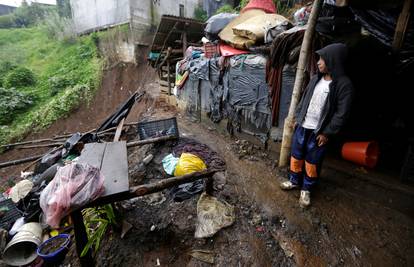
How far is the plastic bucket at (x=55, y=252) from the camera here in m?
2.59

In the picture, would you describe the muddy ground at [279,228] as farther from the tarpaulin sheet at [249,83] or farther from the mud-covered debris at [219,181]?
the tarpaulin sheet at [249,83]

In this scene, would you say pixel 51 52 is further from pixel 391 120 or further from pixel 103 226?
pixel 391 120

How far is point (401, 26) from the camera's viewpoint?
252cm

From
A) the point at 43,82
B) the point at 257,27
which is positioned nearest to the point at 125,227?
the point at 257,27

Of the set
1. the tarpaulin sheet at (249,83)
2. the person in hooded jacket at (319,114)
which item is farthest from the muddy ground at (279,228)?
the tarpaulin sheet at (249,83)

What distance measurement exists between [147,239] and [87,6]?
2020 centimetres

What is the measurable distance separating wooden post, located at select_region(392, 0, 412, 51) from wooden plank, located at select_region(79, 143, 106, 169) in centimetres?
406

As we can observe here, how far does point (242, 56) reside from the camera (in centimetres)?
451

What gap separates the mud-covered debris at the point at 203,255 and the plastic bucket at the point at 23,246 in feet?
7.32

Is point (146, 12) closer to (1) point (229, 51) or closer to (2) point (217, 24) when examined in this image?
(2) point (217, 24)

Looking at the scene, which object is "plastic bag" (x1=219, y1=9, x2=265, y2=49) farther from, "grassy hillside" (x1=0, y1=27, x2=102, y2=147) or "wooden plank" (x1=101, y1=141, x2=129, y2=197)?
"grassy hillside" (x1=0, y1=27, x2=102, y2=147)

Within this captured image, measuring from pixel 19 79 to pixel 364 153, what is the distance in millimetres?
18350

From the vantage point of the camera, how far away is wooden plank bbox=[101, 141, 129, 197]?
2018mm

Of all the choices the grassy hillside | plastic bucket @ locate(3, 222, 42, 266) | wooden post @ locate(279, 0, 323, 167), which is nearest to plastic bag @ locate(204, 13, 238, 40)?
wooden post @ locate(279, 0, 323, 167)
